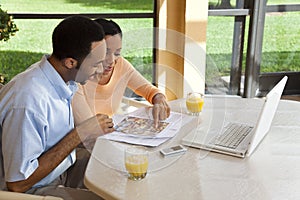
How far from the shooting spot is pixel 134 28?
11.2ft

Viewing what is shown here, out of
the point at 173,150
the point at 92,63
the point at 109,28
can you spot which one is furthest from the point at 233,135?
the point at 109,28

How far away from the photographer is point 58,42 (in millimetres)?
1604

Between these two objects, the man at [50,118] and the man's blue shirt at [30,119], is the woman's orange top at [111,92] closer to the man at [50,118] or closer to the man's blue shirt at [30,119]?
the man at [50,118]

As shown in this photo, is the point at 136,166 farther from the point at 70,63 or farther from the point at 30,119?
the point at 70,63

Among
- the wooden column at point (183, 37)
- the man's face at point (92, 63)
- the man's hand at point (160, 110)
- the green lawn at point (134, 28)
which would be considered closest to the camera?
the man's face at point (92, 63)

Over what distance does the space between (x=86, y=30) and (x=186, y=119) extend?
63 centimetres

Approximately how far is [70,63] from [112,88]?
1.96ft

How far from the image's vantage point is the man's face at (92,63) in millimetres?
1649

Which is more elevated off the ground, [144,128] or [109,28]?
[109,28]

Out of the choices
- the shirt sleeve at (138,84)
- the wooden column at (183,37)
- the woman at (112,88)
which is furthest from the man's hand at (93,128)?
the wooden column at (183,37)

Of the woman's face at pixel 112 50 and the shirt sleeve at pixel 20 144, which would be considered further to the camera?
the woman's face at pixel 112 50

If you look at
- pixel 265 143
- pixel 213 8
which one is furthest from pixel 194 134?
pixel 213 8

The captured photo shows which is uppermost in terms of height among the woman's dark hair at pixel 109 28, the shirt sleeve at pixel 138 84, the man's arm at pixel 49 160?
the woman's dark hair at pixel 109 28

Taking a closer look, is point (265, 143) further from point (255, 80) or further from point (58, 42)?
point (255, 80)
